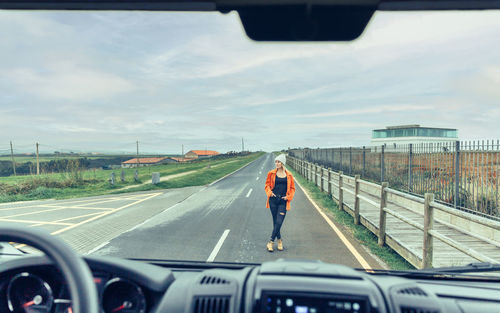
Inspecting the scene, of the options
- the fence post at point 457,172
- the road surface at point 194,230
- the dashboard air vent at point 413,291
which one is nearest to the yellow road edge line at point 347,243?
the road surface at point 194,230

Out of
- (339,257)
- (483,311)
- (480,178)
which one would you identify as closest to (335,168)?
(480,178)

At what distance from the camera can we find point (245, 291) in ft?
5.64

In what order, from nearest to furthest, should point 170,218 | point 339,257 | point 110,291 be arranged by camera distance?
point 110,291, point 339,257, point 170,218

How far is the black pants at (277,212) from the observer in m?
5.99

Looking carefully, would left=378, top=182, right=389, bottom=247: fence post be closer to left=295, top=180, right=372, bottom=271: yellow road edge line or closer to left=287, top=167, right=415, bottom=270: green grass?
left=287, top=167, right=415, bottom=270: green grass

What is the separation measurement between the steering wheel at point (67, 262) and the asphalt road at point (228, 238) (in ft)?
13.7

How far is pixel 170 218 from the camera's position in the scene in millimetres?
9109

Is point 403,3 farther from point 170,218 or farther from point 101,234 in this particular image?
point 170,218

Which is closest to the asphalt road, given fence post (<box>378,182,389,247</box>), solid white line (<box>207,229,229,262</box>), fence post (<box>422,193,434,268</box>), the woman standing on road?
solid white line (<box>207,229,229,262</box>)

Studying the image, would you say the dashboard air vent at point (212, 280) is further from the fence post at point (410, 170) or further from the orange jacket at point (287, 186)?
the fence post at point (410, 170)

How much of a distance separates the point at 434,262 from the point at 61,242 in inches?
214

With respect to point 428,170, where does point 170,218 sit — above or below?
below

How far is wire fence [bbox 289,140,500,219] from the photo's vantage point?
6977 millimetres

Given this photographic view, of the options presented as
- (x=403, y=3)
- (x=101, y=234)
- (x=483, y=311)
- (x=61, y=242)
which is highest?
(x=403, y=3)
